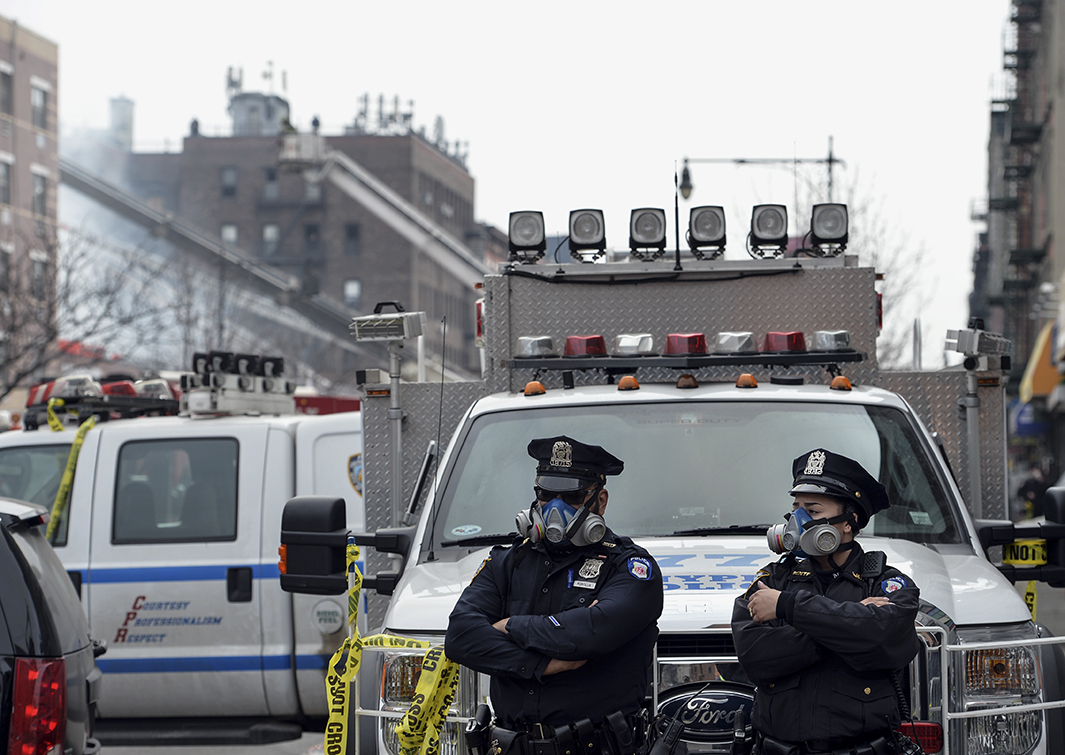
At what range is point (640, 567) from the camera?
3934 millimetres

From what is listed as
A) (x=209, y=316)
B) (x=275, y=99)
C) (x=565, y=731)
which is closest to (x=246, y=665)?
(x=565, y=731)

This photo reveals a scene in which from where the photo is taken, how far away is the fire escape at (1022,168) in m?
50.4

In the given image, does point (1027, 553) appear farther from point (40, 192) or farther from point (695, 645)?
point (40, 192)

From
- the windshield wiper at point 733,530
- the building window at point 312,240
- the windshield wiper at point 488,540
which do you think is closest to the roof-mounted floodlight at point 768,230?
the windshield wiper at point 733,530

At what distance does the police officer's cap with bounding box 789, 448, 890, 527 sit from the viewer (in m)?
3.79

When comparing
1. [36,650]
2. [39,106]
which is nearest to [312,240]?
[39,106]

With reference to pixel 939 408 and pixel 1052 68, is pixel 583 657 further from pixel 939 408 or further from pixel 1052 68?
pixel 1052 68

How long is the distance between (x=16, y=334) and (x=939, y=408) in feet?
73.3

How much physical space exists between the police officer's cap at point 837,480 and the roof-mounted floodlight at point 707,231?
10.8 ft

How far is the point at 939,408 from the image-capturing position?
6.63 metres

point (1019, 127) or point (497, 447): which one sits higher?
point (1019, 127)

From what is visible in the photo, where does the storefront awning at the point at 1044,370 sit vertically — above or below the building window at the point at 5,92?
below

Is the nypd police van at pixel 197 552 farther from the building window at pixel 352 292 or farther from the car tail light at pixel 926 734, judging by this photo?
the building window at pixel 352 292

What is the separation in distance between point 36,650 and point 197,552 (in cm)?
398
